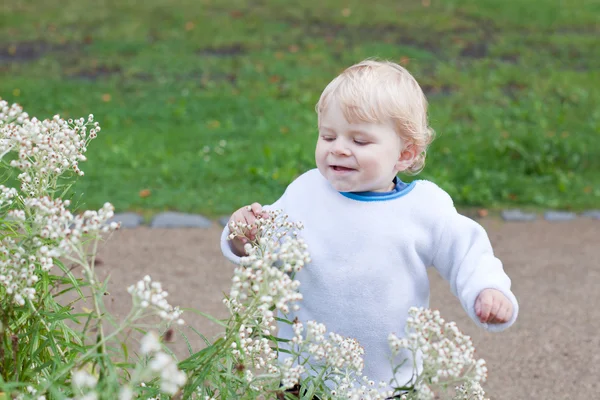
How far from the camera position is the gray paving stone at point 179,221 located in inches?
205

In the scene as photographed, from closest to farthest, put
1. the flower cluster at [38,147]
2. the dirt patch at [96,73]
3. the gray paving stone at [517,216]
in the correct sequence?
the flower cluster at [38,147]
the gray paving stone at [517,216]
the dirt patch at [96,73]

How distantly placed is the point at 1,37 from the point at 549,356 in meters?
7.31

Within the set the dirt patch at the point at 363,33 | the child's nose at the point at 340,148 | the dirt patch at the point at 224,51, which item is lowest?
the dirt patch at the point at 224,51

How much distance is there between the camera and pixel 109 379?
1740 millimetres

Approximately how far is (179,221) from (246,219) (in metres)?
2.82

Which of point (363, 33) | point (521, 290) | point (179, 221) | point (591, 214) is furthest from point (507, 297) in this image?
point (363, 33)

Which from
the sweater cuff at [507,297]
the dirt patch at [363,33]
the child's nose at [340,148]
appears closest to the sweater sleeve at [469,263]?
the sweater cuff at [507,297]

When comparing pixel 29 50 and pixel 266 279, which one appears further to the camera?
pixel 29 50

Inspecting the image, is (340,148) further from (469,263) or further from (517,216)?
(517,216)

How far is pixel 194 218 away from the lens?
17.4 feet

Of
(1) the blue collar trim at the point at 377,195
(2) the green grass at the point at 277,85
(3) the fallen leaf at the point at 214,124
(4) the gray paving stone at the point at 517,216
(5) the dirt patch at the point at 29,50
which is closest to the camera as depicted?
(1) the blue collar trim at the point at 377,195

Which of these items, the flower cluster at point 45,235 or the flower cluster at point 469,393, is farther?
the flower cluster at point 469,393

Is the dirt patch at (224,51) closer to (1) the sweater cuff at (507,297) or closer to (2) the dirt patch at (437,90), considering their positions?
(2) the dirt patch at (437,90)

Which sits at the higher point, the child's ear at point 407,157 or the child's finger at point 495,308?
the child's ear at point 407,157
